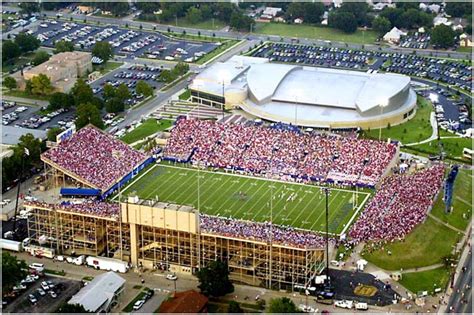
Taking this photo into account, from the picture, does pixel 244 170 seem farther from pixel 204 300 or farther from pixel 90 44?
pixel 90 44

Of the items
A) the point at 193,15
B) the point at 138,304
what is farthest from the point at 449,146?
the point at 193,15

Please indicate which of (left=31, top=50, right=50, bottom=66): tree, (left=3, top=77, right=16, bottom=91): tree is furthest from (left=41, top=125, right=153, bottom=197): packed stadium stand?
(left=31, top=50, right=50, bottom=66): tree

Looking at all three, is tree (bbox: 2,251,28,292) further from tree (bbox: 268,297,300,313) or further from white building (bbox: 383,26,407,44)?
white building (bbox: 383,26,407,44)

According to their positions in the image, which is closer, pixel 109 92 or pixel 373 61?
pixel 109 92

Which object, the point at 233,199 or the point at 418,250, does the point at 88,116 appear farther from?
the point at 418,250

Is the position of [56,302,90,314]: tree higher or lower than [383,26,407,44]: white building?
higher

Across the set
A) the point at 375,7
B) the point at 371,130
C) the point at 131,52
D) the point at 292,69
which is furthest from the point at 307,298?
the point at 375,7

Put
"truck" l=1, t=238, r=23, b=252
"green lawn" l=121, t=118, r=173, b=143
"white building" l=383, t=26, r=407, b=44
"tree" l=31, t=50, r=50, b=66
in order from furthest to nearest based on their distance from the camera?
"white building" l=383, t=26, r=407, b=44, "tree" l=31, t=50, r=50, b=66, "green lawn" l=121, t=118, r=173, b=143, "truck" l=1, t=238, r=23, b=252
